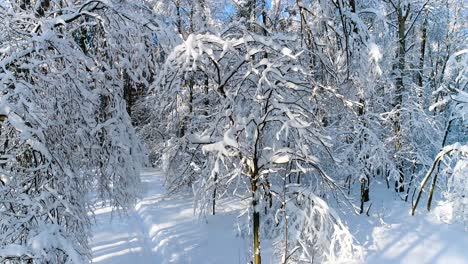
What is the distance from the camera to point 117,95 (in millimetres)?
4836

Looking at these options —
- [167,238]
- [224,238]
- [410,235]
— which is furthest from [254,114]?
[410,235]

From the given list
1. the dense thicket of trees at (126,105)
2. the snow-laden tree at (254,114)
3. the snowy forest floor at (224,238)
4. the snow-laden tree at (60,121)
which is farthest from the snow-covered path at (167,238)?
the snow-laden tree at (60,121)

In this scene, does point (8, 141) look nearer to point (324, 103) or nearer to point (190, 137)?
point (190, 137)

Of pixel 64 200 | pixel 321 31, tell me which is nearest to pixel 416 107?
pixel 321 31

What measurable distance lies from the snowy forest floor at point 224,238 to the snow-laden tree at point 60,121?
356 cm

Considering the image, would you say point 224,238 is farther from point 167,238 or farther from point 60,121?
point 60,121

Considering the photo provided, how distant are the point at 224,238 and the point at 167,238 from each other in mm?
1595

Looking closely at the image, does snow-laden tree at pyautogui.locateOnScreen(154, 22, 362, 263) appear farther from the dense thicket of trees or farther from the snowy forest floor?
the snowy forest floor

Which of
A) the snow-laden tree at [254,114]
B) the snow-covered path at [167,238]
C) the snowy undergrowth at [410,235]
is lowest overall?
the snowy undergrowth at [410,235]

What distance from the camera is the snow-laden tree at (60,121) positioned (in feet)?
11.2

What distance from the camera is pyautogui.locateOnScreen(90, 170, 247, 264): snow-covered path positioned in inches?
342

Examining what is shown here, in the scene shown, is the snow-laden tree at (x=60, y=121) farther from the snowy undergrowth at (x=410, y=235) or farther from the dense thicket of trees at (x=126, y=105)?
the snowy undergrowth at (x=410, y=235)

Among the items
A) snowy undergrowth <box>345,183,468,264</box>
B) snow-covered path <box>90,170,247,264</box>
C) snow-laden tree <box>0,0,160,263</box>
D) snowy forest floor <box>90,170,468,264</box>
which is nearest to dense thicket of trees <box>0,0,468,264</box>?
snow-laden tree <box>0,0,160,263</box>

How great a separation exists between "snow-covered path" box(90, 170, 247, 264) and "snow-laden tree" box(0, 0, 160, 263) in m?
3.08
